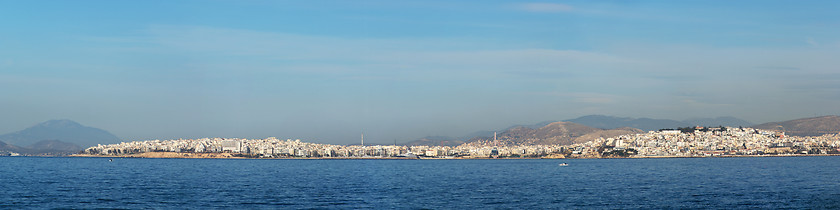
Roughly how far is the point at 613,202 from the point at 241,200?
3728 centimetres

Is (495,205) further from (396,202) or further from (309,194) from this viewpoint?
(309,194)

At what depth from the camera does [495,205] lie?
67188 millimetres

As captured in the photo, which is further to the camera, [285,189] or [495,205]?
[285,189]

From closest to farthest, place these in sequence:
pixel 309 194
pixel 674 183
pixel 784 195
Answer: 1. pixel 784 195
2. pixel 309 194
3. pixel 674 183

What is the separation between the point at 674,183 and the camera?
98.9 m

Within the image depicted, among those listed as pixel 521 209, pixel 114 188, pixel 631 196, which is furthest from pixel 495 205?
pixel 114 188

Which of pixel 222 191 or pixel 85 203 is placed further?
pixel 222 191

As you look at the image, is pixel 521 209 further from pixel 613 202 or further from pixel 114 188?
pixel 114 188

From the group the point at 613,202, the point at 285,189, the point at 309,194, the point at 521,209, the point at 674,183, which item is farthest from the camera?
the point at 674,183

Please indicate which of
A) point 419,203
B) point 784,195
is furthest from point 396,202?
point 784,195

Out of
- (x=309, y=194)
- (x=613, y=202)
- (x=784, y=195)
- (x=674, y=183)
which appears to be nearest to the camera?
(x=613, y=202)

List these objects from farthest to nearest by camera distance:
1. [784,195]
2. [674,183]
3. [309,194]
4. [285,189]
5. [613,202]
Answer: [674,183], [285,189], [309,194], [784,195], [613,202]

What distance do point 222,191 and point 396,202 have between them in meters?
26.8

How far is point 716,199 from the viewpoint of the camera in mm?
72625
